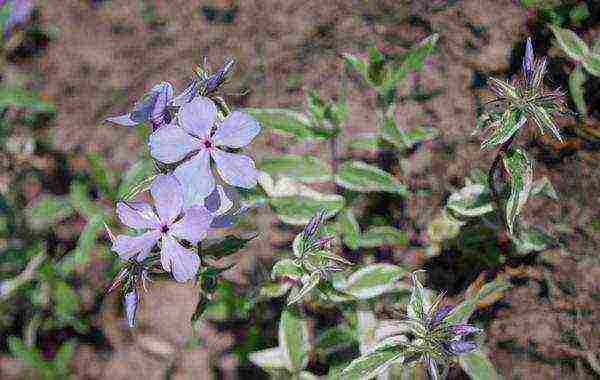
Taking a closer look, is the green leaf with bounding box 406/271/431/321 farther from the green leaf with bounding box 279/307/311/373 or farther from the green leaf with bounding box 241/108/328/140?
the green leaf with bounding box 241/108/328/140

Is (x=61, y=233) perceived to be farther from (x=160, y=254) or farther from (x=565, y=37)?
(x=565, y=37)


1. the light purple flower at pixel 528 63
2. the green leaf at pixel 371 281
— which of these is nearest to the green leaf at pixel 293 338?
the green leaf at pixel 371 281

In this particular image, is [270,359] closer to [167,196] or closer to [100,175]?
[167,196]

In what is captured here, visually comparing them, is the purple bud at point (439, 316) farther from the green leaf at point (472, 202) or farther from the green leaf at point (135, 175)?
the green leaf at point (135, 175)

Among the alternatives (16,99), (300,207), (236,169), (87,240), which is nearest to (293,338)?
(300,207)


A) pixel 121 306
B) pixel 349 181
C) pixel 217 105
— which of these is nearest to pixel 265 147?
pixel 349 181

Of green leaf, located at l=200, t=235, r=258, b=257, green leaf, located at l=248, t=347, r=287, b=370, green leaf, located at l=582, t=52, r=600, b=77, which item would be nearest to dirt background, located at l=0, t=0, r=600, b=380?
green leaf, located at l=582, t=52, r=600, b=77
